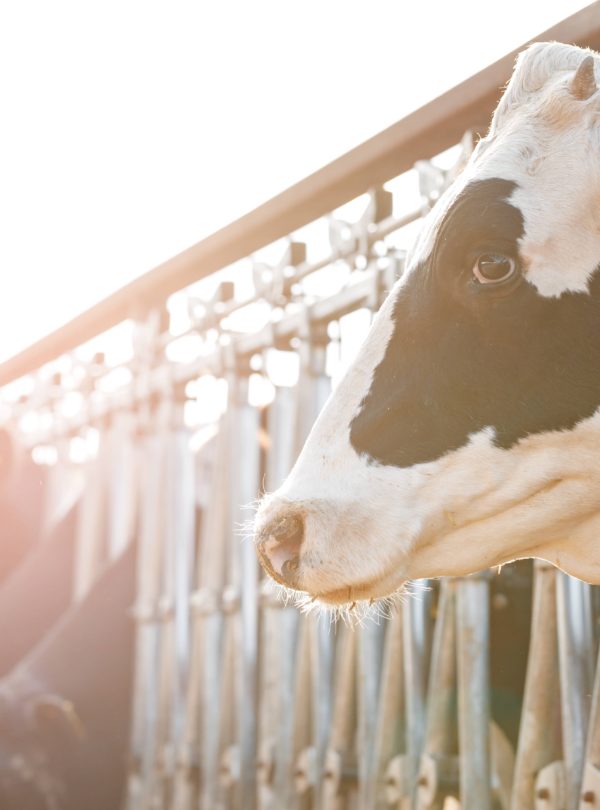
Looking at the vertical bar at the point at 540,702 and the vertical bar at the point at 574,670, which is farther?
the vertical bar at the point at 540,702

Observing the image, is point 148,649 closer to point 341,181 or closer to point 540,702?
point 341,181

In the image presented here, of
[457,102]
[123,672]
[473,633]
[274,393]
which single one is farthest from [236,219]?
[123,672]

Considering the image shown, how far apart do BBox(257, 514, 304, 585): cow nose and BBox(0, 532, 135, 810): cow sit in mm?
3624

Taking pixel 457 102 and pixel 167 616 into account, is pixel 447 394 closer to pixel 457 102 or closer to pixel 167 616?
pixel 457 102

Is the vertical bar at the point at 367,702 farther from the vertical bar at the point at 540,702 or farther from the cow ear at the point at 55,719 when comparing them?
the cow ear at the point at 55,719

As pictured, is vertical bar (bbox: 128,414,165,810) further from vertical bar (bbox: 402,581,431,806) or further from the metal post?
the metal post

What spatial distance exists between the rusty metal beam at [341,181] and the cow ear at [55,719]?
1.71 m

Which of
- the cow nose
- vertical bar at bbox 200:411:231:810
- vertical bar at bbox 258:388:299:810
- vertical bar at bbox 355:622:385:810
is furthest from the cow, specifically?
the cow nose

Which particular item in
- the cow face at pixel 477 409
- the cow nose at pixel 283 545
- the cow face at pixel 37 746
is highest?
the cow face at pixel 477 409

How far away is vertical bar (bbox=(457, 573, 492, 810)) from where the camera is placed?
11.3 ft

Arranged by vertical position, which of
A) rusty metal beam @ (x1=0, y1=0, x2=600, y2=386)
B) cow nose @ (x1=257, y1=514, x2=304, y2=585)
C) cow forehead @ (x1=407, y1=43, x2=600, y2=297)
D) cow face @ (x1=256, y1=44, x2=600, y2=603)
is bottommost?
cow nose @ (x1=257, y1=514, x2=304, y2=585)

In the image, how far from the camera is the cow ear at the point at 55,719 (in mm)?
5695

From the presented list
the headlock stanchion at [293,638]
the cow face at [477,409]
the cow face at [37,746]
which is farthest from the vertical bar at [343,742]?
the cow face at [37,746]

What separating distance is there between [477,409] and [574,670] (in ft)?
3.69
